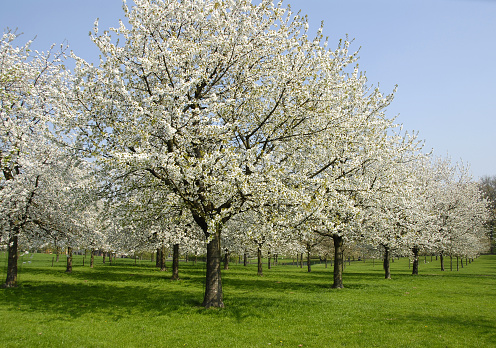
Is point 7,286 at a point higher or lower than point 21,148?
lower

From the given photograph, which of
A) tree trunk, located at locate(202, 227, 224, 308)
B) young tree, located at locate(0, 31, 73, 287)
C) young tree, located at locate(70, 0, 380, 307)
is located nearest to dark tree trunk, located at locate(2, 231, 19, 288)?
young tree, located at locate(0, 31, 73, 287)

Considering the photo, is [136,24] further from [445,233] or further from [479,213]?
[479,213]

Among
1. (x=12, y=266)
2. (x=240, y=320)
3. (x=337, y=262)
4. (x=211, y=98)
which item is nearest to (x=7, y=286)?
(x=12, y=266)

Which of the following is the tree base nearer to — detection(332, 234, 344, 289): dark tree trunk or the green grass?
the green grass

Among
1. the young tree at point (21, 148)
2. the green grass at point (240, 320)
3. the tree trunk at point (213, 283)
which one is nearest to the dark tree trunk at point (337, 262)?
the green grass at point (240, 320)

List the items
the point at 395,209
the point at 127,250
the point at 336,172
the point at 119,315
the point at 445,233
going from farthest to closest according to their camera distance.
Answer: the point at 445,233 → the point at 127,250 → the point at 395,209 → the point at 336,172 → the point at 119,315

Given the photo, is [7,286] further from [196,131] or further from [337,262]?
[337,262]

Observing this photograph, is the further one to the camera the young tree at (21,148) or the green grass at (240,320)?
the young tree at (21,148)

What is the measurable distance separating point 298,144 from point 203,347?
32.5 feet

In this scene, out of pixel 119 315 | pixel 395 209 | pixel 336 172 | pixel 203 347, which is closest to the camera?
pixel 203 347

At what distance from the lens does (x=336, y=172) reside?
17.6 meters

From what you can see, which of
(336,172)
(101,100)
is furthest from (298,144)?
(101,100)

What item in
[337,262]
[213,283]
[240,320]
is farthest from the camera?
[337,262]

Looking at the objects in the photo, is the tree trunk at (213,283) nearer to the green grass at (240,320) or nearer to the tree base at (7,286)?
the green grass at (240,320)
